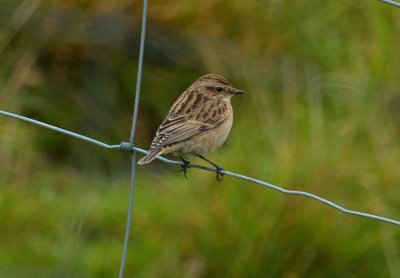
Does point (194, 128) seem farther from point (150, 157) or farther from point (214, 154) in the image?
point (214, 154)

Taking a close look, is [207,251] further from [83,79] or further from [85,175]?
[83,79]

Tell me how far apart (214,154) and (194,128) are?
987 mm

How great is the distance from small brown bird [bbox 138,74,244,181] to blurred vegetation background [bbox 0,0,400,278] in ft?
1.59

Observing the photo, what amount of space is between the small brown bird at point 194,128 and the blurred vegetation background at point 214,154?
0.49 m

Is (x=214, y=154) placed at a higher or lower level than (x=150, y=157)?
higher

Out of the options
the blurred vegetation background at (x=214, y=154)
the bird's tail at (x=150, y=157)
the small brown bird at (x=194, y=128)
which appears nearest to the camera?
the bird's tail at (x=150, y=157)

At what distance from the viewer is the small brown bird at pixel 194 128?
520 centimetres

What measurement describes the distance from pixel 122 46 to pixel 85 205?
1.55 metres

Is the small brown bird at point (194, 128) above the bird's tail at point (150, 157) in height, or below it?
above

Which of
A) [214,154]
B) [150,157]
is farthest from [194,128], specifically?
[214,154]

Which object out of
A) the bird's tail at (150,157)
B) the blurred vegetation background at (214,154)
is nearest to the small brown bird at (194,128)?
the bird's tail at (150,157)

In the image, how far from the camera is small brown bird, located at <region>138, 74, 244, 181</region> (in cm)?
520

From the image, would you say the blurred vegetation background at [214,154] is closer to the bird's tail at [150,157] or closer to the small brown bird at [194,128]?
the small brown bird at [194,128]

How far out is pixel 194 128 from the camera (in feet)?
17.6
